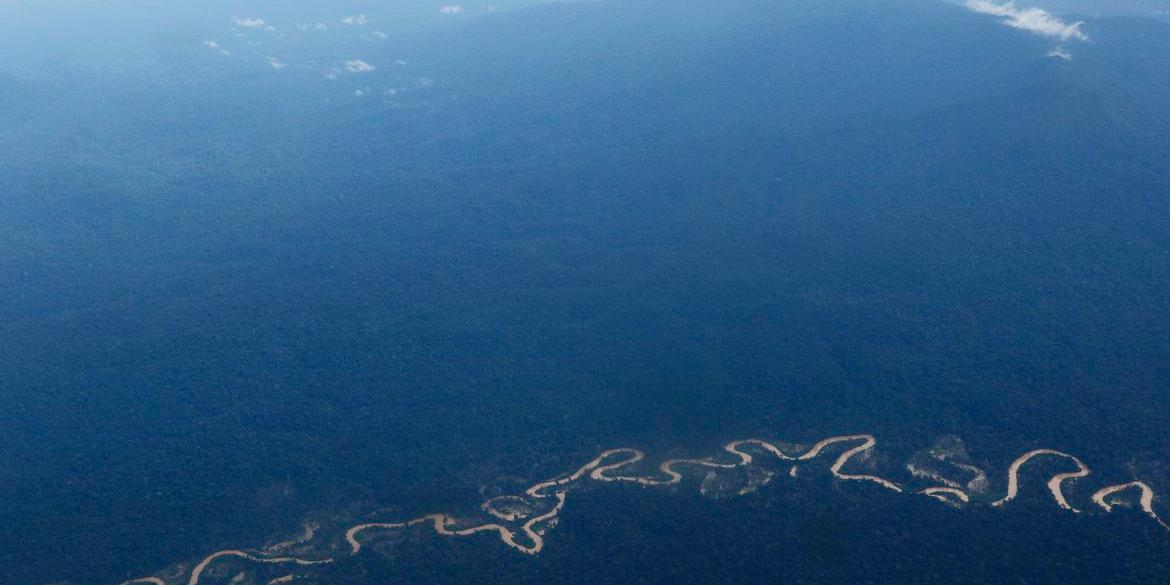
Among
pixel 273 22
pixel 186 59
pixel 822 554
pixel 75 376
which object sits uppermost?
pixel 273 22

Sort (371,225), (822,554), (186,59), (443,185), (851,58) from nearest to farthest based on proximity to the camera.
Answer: (822,554) → (371,225) → (443,185) → (851,58) → (186,59)

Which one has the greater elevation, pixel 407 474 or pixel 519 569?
pixel 407 474

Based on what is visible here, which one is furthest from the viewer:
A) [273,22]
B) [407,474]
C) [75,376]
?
[273,22]

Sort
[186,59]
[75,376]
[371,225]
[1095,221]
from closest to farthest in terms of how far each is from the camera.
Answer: [75,376] → [1095,221] → [371,225] → [186,59]

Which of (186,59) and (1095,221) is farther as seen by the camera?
(186,59)

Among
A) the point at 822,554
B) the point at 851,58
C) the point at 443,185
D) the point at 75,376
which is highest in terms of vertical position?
the point at 851,58

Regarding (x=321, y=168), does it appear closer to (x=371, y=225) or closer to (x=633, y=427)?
(x=371, y=225)

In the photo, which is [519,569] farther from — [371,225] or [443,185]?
[443,185]

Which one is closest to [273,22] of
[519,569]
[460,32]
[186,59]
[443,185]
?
[186,59]

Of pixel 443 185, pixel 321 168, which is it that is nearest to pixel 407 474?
pixel 443 185
